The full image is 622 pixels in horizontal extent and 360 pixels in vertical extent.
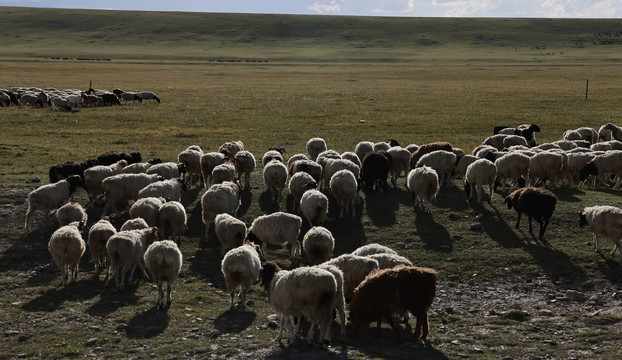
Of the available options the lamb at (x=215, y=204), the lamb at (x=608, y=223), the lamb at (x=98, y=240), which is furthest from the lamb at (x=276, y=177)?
the lamb at (x=608, y=223)

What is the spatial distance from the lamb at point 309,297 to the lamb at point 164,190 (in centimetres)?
681

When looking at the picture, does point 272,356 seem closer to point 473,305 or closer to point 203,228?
point 473,305

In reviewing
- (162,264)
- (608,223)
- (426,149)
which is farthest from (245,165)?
(608,223)

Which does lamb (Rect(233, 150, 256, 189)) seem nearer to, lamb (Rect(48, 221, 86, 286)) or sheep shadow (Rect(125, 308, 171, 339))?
lamb (Rect(48, 221, 86, 286))

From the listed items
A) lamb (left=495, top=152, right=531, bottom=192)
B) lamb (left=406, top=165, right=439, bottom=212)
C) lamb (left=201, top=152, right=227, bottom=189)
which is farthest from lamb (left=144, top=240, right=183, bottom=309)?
lamb (left=495, top=152, right=531, bottom=192)

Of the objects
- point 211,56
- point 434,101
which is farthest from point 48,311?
point 211,56

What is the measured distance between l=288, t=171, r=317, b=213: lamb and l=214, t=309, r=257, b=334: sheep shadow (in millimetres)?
5983

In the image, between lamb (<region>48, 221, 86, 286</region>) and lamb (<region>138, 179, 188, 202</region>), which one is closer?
lamb (<region>48, 221, 86, 286</region>)

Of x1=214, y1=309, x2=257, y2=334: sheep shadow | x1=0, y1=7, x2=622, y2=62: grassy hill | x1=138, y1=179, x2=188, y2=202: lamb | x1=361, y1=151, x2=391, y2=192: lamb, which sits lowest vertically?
x1=214, y1=309, x2=257, y2=334: sheep shadow

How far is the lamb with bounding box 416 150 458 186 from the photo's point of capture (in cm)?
1861

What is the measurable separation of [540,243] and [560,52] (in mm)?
166202

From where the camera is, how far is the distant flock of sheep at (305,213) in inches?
366

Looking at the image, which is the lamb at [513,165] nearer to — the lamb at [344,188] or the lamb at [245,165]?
the lamb at [344,188]

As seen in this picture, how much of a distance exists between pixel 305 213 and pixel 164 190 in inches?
144
